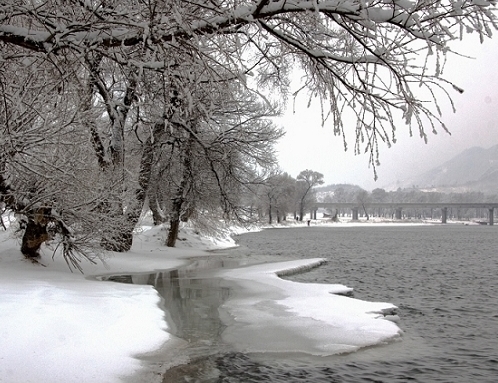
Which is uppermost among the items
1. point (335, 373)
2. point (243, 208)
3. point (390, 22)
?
point (390, 22)

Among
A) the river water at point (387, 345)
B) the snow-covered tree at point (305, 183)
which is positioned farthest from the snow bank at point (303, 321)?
the snow-covered tree at point (305, 183)

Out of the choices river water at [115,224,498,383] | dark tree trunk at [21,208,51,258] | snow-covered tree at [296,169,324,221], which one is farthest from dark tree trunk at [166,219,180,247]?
snow-covered tree at [296,169,324,221]

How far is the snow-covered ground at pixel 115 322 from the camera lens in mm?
6827

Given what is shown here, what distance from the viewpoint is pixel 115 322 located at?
9039 mm

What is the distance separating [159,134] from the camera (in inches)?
850

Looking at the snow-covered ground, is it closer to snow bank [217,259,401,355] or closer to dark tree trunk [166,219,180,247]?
snow bank [217,259,401,355]

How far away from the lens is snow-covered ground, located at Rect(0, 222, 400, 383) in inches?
269

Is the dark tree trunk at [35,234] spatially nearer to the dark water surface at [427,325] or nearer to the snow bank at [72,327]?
the snow bank at [72,327]

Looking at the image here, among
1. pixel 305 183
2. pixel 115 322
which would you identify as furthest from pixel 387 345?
pixel 305 183

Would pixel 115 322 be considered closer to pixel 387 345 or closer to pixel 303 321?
pixel 303 321

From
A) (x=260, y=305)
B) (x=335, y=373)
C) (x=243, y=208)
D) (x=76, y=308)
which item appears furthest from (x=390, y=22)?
(x=243, y=208)

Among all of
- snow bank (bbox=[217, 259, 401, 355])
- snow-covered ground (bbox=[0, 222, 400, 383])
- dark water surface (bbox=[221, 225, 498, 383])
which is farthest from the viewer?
snow bank (bbox=[217, 259, 401, 355])

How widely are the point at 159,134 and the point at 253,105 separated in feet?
14.3

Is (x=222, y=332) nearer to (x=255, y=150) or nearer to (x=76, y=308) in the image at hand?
(x=76, y=308)
